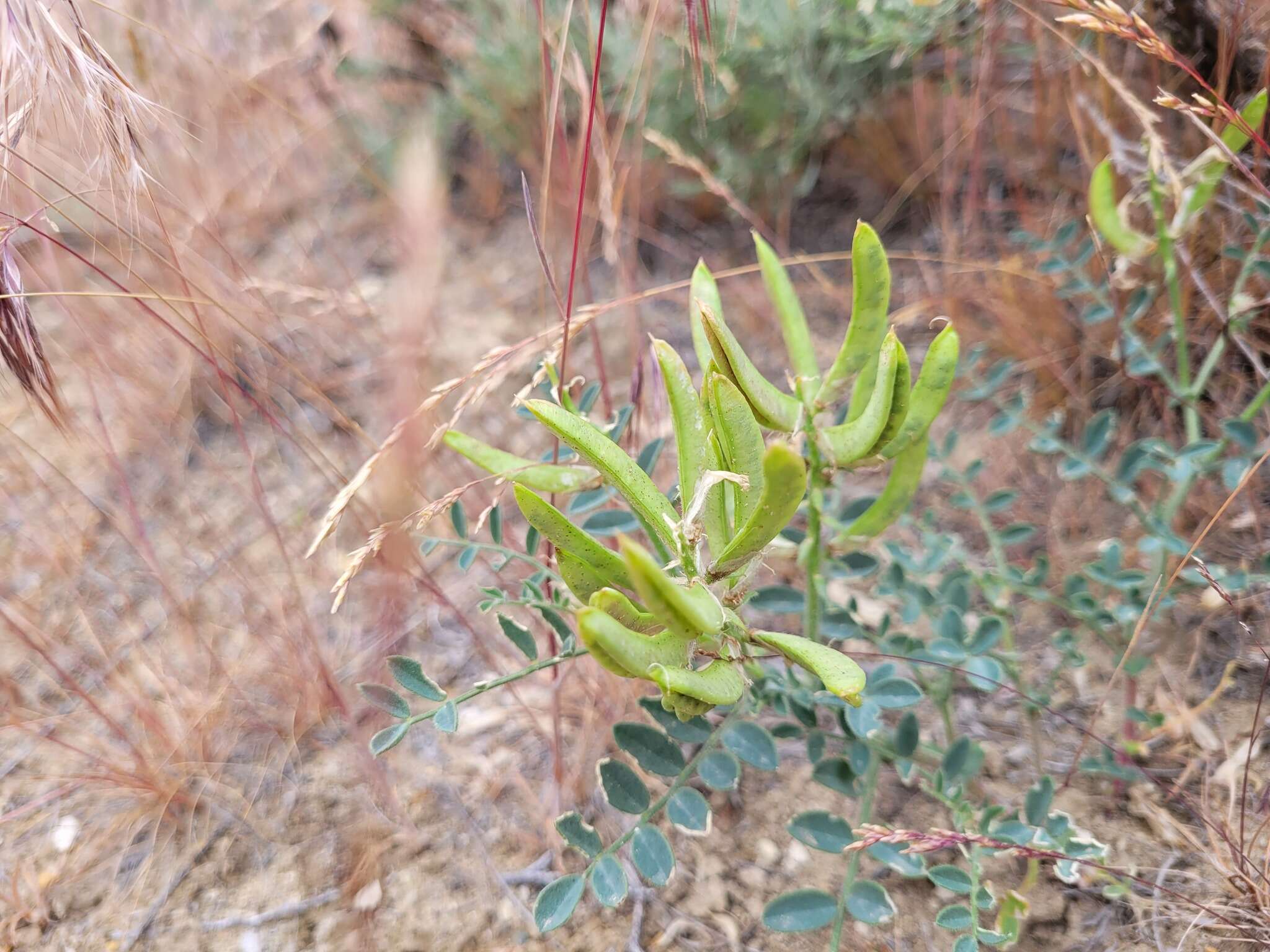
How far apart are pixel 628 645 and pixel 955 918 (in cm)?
51

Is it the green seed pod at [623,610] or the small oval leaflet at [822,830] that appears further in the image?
the small oval leaflet at [822,830]

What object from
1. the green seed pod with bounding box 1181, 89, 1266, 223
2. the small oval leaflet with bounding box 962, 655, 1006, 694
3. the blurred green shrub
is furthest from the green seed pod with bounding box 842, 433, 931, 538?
the blurred green shrub

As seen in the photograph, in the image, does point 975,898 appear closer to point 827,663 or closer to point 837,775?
point 837,775

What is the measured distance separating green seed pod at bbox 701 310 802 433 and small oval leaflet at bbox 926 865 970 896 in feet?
1.56

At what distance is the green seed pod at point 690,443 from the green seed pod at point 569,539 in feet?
0.27

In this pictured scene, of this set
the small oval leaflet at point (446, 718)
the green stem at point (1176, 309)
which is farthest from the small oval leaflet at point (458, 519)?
the green stem at point (1176, 309)

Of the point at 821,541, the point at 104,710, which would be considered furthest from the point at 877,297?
the point at 104,710

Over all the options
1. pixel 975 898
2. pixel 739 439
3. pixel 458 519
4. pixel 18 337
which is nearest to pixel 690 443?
pixel 739 439

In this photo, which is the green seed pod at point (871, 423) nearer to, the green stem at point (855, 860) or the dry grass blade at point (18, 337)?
the green stem at point (855, 860)

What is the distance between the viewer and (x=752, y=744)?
38.3 inches

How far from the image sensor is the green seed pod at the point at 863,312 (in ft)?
2.73

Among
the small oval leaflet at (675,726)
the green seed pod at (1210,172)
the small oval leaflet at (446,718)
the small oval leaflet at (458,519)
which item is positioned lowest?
the small oval leaflet at (675,726)

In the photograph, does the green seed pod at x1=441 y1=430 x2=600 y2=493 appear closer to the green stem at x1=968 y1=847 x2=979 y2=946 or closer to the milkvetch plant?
the milkvetch plant

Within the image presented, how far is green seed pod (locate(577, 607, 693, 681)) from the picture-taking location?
0.60 m
